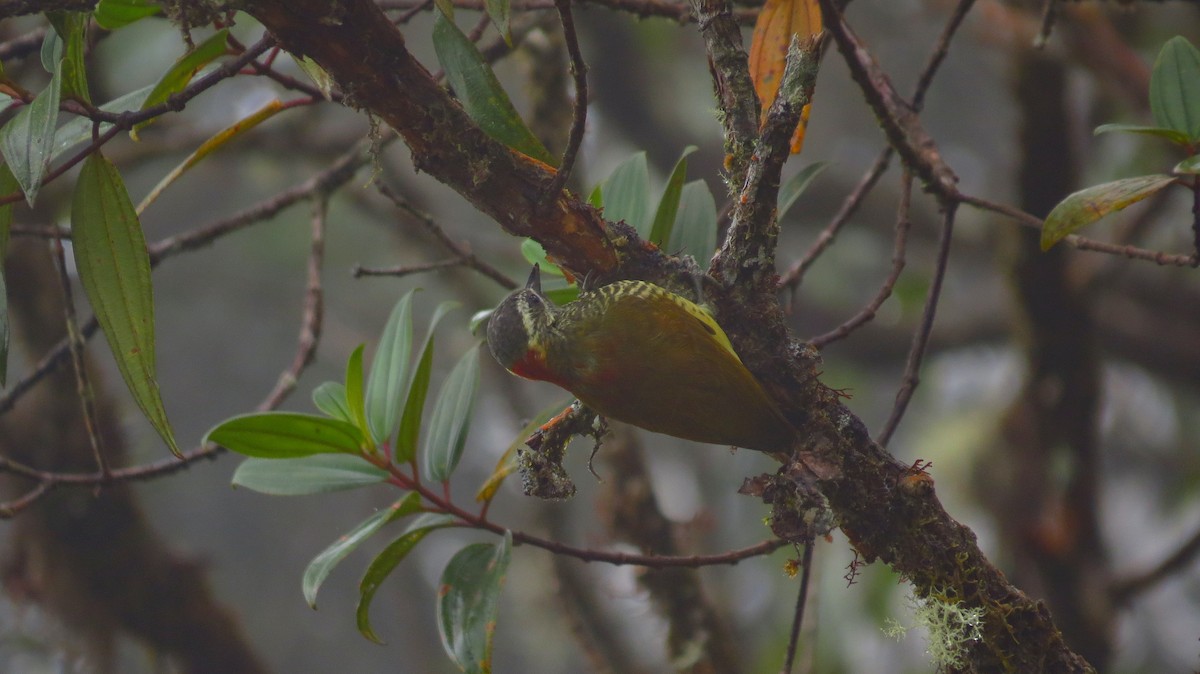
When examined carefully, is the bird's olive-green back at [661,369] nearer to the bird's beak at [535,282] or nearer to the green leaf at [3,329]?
the bird's beak at [535,282]

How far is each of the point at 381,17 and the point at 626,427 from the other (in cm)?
189

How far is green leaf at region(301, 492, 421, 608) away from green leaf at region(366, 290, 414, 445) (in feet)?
0.61

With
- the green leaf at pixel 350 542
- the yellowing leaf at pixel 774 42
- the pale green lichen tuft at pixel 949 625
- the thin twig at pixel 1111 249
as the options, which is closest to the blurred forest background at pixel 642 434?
the yellowing leaf at pixel 774 42

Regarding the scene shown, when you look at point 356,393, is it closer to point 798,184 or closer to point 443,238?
point 443,238

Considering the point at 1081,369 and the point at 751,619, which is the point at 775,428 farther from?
the point at 751,619

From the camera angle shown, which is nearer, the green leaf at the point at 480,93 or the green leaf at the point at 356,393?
the green leaf at the point at 480,93

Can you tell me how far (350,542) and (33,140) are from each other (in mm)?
856

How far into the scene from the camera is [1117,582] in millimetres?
3637

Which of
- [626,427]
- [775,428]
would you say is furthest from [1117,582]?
[775,428]

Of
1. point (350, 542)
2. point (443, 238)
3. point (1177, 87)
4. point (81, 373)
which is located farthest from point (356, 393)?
point (1177, 87)

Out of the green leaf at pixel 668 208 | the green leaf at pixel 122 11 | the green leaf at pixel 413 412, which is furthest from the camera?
the green leaf at pixel 668 208

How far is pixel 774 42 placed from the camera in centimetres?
195

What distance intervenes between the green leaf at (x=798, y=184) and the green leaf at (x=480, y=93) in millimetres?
627

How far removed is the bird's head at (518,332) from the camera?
2.07 metres
